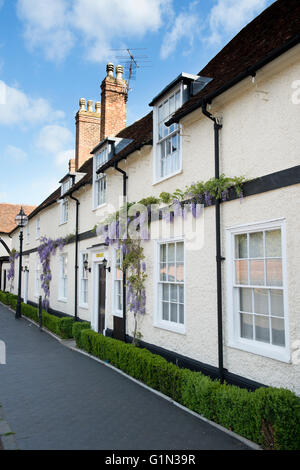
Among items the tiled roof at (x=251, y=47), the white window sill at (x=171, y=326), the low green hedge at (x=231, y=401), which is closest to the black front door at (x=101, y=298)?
the white window sill at (x=171, y=326)

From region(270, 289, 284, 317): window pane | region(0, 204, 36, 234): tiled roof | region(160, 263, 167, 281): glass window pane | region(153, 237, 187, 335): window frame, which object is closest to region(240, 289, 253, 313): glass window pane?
region(270, 289, 284, 317): window pane

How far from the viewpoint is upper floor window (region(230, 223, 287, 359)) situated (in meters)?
5.49

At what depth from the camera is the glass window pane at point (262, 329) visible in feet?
18.7

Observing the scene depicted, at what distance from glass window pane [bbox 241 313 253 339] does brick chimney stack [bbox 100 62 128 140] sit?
9.86m

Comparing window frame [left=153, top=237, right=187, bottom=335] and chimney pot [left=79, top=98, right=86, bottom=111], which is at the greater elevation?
chimney pot [left=79, top=98, right=86, bottom=111]

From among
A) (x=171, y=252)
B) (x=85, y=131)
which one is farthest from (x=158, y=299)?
(x=85, y=131)

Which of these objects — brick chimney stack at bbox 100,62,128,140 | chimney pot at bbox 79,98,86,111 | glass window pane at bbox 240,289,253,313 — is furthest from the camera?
chimney pot at bbox 79,98,86,111

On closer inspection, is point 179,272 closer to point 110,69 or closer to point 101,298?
point 101,298

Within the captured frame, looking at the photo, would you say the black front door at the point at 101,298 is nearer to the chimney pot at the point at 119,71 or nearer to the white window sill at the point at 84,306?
the white window sill at the point at 84,306

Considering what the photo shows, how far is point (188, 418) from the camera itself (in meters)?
5.64

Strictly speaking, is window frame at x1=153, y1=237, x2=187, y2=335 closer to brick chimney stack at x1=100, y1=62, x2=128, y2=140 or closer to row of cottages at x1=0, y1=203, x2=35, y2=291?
brick chimney stack at x1=100, y1=62, x2=128, y2=140

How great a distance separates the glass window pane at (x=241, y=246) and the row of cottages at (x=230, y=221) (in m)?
0.02

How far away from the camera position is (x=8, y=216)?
41000mm
